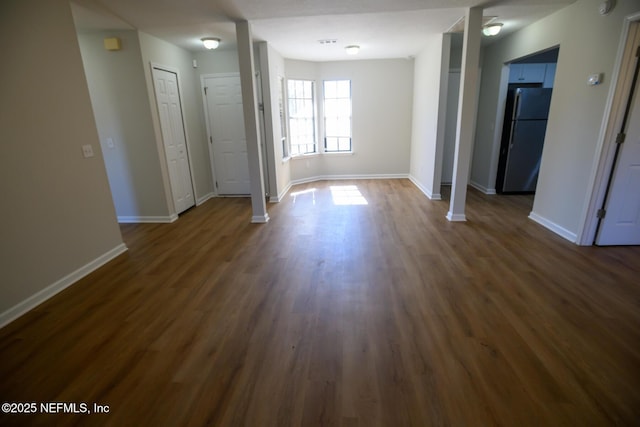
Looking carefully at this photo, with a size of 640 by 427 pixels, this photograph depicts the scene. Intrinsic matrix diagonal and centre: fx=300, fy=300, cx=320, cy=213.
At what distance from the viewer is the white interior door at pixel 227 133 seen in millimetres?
5398

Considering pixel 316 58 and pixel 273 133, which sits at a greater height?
pixel 316 58

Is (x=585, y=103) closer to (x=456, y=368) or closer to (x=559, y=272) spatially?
(x=559, y=272)

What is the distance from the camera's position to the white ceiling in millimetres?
3205

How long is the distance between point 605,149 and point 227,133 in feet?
17.6

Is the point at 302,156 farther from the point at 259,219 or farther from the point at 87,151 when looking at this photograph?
the point at 87,151

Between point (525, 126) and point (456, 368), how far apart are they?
491cm

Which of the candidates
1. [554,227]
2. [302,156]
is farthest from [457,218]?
[302,156]

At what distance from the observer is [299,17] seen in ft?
11.9

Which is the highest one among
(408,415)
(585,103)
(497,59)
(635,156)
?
(497,59)

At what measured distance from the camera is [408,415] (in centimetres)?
152

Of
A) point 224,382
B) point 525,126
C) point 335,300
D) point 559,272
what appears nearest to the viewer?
point 224,382

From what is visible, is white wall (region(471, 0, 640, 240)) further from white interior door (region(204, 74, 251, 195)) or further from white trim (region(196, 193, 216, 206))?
white trim (region(196, 193, 216, 206))

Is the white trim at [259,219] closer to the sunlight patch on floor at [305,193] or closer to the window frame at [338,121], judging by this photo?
the sunlight patch on floor at [305,193]

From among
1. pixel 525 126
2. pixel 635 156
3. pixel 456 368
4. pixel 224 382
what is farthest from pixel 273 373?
pixel 525 126
